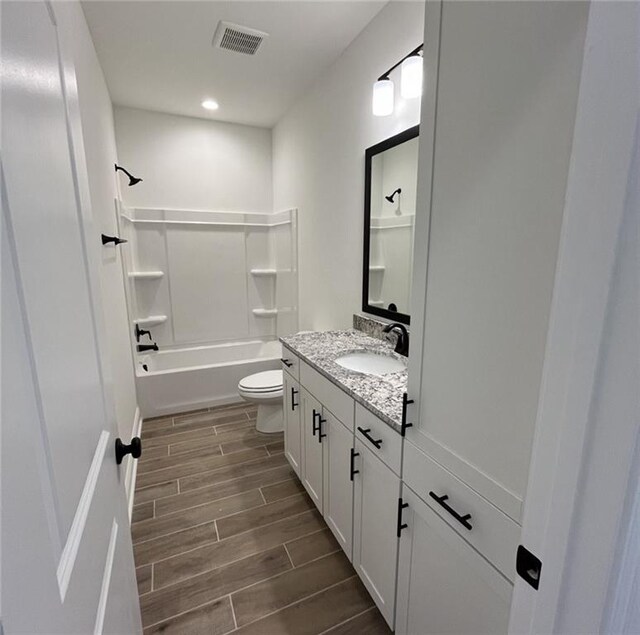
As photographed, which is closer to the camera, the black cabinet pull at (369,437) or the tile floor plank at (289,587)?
the black cabinet pull at (369,437)

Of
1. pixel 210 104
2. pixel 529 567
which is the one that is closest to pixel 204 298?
pixel 210 104

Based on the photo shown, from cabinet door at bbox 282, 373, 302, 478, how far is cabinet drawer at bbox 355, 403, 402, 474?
72 centimetres

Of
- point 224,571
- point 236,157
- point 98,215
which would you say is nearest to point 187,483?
point 224,571

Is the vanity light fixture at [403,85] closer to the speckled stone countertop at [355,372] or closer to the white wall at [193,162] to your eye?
the speckled stone countertop at [355,372]

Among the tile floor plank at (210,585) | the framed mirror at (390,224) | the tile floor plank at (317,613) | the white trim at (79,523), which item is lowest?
the tile floor plank at (317,613)

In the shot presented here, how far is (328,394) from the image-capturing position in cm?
161

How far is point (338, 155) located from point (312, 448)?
6.31 ft

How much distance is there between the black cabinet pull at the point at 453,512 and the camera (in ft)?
2.78

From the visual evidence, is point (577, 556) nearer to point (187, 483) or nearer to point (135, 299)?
point (187, 483)

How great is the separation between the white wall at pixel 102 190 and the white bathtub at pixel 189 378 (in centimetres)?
41

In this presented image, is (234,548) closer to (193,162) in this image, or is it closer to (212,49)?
(212,49)

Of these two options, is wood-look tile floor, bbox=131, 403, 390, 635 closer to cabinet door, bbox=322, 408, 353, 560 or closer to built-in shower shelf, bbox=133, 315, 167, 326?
cabinet door, bbox=322, 408, 353, 560

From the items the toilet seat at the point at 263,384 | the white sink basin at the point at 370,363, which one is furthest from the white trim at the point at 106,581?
the toilet seat at the point at 263,384

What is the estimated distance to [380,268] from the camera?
6.89ft
